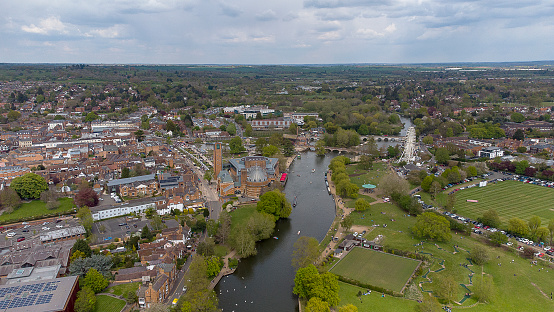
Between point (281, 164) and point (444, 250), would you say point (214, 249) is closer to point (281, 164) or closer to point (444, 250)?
point (444, 250)

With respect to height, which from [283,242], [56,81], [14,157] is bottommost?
[283,242]

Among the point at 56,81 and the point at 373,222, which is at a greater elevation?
the point at 56,81

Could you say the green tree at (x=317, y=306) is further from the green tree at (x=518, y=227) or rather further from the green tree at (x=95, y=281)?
the green tree at (x=518, y=227)

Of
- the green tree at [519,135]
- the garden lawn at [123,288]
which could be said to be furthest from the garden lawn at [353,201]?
the green tree at [519,135]

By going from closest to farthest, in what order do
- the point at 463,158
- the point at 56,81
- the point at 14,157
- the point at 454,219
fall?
the point at 454,219 < the point at 14,157 < the point at 463,158 < the point at 56,81

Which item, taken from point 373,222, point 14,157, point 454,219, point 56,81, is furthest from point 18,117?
point 454,219

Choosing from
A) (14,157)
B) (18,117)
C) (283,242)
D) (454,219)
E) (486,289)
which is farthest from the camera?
(18,117)

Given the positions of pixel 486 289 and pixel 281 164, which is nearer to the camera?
pixel 486 289
